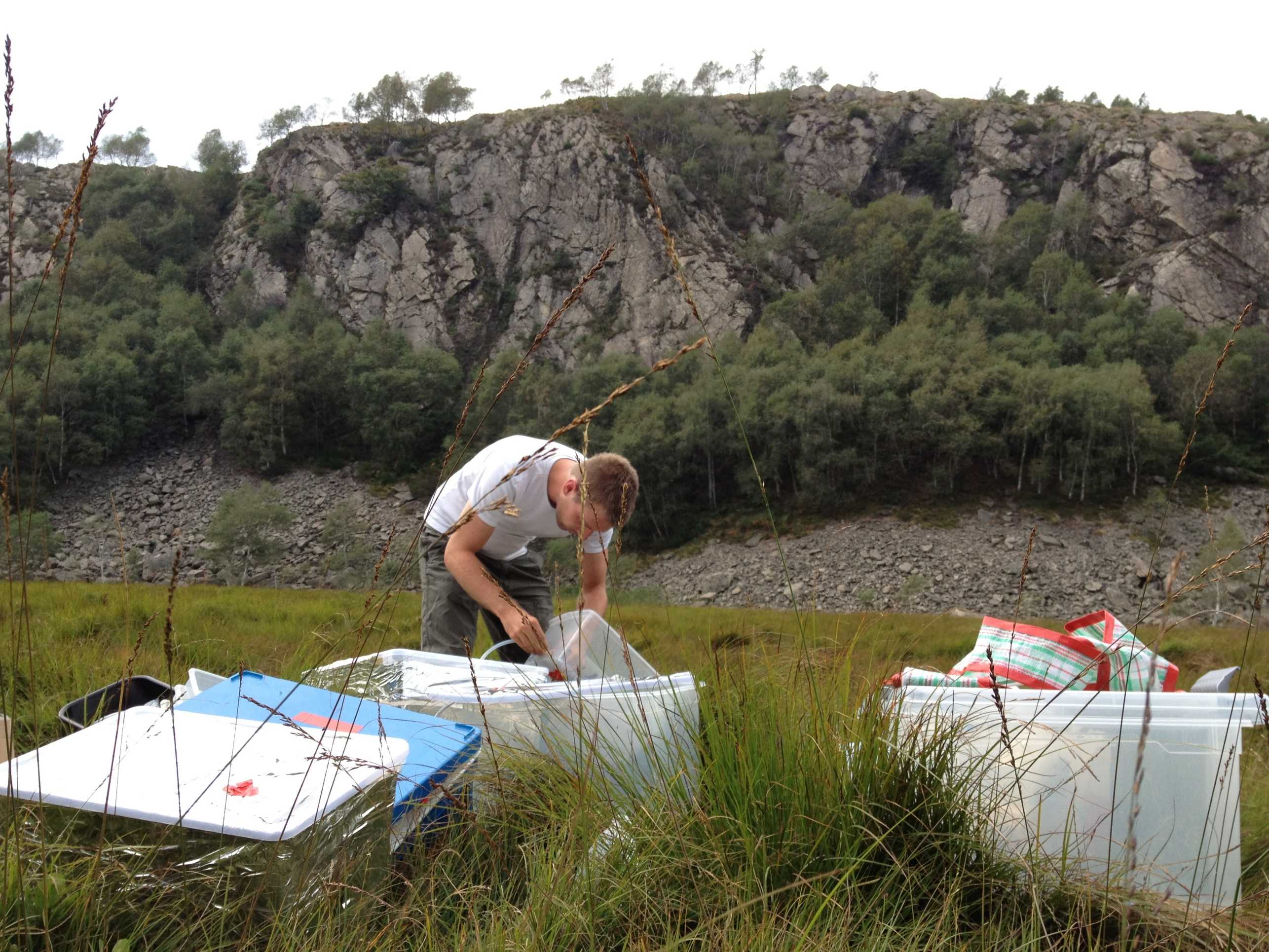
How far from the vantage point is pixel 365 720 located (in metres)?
2.09

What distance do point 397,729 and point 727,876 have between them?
3.09 ft

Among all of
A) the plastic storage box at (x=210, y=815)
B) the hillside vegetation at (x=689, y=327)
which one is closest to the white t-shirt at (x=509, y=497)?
the plastic storage box at (x=210, y=815)

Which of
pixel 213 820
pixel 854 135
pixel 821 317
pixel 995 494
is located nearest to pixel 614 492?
pixel 213 820

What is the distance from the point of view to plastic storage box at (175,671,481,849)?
178 centimetres

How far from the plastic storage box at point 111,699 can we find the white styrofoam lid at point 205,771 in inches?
27.6

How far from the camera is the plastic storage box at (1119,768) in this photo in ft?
5.94

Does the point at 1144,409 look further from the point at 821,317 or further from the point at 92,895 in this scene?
the point at 92,895

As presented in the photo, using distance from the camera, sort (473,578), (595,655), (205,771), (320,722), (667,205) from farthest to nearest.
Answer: (667,205) < (473,578) < (595,655) < (320,722) < (205,771)

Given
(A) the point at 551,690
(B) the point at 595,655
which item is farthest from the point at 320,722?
(B) the point at 595,655

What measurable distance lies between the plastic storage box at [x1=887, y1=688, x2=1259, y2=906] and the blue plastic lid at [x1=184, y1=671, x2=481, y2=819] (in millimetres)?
1034

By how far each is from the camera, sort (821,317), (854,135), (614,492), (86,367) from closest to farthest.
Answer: (614,492) < (86,367) < (821,317) < (854,135)

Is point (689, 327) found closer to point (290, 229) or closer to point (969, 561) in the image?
point (969, 561)

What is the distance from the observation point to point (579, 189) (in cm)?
7531

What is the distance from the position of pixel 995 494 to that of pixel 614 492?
57.6 metres
